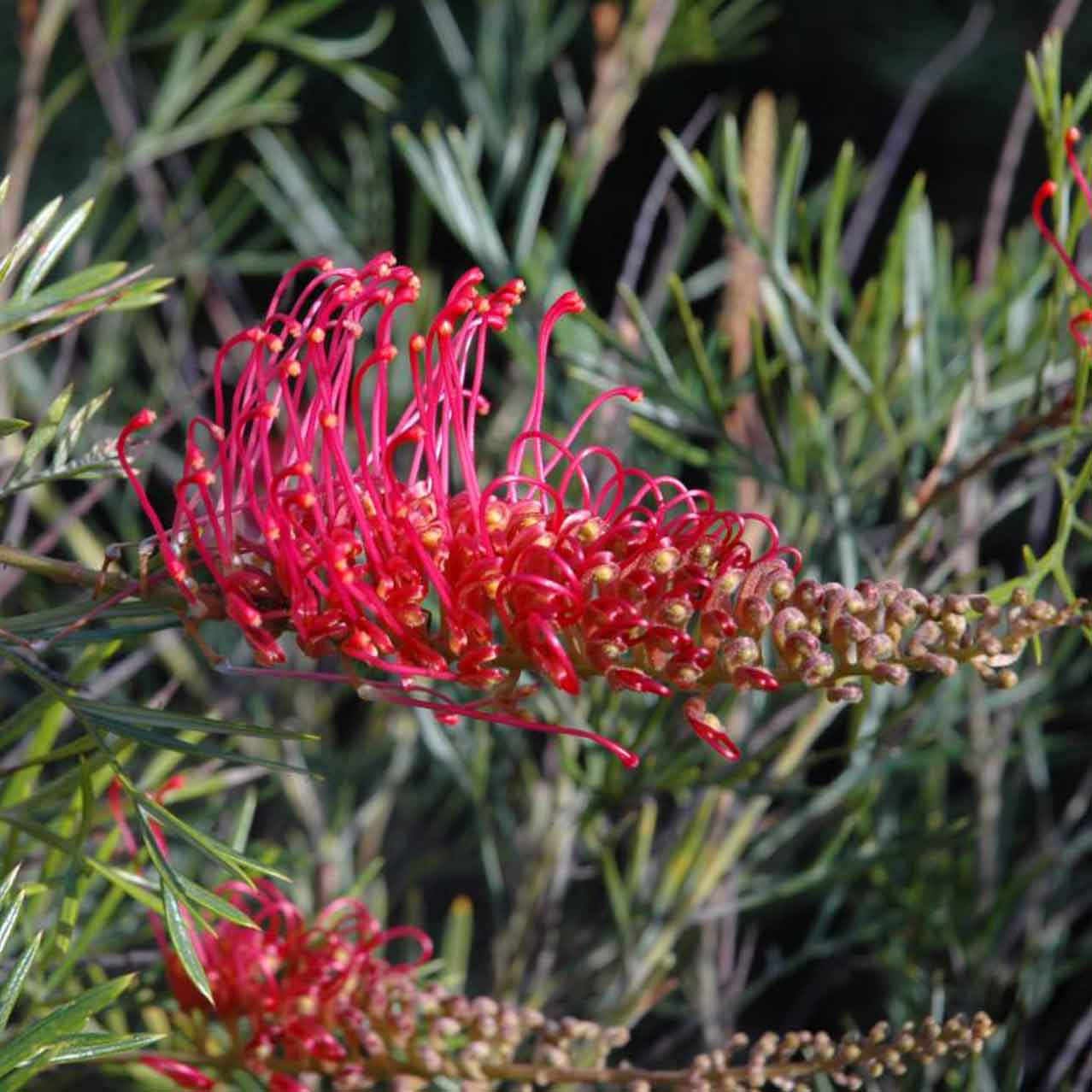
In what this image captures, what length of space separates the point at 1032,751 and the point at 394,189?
99 centimetres

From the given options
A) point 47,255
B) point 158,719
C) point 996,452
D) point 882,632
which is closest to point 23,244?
point 47,255

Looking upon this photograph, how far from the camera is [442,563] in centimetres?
40

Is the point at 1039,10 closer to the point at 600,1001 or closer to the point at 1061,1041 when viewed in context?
the point at 1061,1041

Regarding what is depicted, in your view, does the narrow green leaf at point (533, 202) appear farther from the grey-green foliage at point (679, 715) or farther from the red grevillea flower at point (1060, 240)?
the red grevillea flower at point (1060, 240)

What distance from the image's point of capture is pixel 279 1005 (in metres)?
0.52

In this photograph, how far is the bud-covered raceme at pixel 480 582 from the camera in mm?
363

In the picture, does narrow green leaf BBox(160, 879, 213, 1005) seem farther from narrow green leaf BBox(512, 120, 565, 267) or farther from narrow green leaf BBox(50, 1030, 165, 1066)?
narrow green leaf BBox(512, 120, 565, 267)

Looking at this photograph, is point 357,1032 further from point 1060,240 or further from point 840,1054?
point 1060,240

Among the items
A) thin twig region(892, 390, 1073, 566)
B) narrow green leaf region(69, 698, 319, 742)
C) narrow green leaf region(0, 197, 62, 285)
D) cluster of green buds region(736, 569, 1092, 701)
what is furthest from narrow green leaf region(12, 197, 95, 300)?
thin twig region(892, 390, 1073, 566)

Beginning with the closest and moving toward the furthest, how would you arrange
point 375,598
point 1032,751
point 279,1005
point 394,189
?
1. point 375,598
2. point 279,1005
3. point 1032,751
4. point 394,189

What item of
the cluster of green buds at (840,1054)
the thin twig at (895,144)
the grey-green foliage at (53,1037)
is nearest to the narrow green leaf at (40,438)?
the grey-green foliage at (53,1037)

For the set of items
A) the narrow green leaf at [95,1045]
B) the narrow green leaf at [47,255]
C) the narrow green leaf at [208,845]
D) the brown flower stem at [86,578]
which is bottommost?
the narrow green leaf at [95,1045]

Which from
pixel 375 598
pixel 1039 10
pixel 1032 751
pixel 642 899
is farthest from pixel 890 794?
pixel 1039 10

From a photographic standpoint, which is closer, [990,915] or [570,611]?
[570,611]
